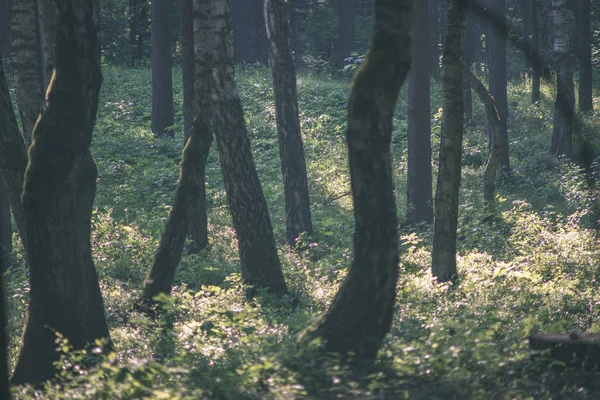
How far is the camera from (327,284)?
11.7 meters

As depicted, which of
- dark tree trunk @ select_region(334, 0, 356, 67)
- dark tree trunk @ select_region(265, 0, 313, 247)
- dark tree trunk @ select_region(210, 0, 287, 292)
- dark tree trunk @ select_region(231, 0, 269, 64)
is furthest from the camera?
dark tree trunk @ select_region(334, 0, 356, 67)

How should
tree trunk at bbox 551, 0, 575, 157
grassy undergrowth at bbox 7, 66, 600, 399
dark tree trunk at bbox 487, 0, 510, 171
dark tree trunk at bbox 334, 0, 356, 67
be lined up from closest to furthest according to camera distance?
grassy undergrowth at bbox 7, 66, 600, 399
tree trunk at bbox 551, 0, 575, 157
dark tree trunk at bbox 487, 0, 510, 171
dark tree trunk at bbox 334, 0, 356, 67

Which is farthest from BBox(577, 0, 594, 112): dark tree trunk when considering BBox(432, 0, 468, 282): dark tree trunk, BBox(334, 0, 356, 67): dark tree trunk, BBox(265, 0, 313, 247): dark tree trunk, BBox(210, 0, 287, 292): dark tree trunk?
BBox(334, 0, 356, 67): dark tree trunk

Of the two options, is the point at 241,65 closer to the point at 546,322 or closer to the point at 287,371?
the point at 546,322

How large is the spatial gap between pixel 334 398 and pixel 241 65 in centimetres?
2955

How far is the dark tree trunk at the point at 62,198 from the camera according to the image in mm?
7582

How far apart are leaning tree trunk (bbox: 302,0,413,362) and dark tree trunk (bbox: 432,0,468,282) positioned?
11.3ft

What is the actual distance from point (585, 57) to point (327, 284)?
641 inches

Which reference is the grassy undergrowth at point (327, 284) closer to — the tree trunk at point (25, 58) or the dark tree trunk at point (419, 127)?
the dark tree trunk at point (419, 127)

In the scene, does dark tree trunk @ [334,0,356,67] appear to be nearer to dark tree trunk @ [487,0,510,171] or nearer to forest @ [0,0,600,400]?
forest @ [0,0,600,400]

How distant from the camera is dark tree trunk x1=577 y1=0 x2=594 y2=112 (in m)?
23.1

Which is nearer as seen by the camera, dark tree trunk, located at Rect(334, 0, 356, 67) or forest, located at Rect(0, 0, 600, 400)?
forest, located at Rect(0, 0, 600, 400)

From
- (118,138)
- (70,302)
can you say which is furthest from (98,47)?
(118,138)

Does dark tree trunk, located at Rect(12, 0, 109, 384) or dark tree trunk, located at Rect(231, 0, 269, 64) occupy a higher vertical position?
dark tree trunk, located at Rect(231, 0, 269, 64)
